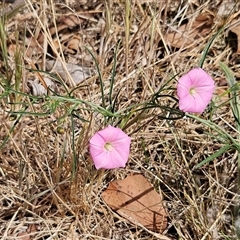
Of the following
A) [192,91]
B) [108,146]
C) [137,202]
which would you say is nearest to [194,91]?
[192,91]

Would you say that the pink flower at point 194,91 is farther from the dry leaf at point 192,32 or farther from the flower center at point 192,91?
the dry leaf at point 192,32

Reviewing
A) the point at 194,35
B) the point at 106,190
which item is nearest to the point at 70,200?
the point at 106,190

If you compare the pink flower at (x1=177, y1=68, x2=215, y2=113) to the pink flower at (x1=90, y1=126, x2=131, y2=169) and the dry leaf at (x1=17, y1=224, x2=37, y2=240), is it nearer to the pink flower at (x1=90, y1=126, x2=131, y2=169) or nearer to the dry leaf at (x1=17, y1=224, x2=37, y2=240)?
the pink flower at (x1=90, y1=126, x2=131, y2=169)

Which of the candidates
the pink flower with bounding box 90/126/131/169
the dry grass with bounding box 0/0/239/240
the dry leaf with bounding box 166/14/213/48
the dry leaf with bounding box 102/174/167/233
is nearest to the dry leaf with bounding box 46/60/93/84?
the dry grass with bounding box 0/0/239/240

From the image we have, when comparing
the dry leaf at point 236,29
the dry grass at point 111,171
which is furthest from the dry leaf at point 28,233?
the dry leaf at point 236,29

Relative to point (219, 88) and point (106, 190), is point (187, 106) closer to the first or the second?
point (106, 190)

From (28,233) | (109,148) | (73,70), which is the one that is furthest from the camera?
(73,70)

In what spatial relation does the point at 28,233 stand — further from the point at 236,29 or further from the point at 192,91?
the point at 236,29
